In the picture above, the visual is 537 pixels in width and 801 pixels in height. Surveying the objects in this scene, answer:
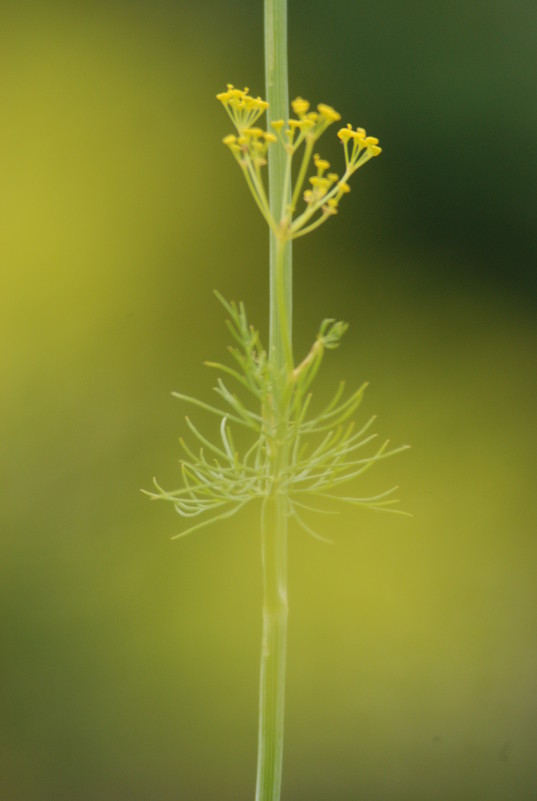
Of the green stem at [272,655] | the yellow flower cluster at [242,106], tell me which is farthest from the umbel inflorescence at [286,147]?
the green stem at [272,655]

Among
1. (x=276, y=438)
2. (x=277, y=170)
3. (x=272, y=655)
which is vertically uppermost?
(x=277, y=170)

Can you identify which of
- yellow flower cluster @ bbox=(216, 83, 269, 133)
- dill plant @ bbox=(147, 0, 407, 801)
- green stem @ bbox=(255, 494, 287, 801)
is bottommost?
green stem @ bbox=(255, 494, 287, 801)

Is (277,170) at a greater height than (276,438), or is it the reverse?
(277,170)

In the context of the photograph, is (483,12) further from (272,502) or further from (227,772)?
(227,772)

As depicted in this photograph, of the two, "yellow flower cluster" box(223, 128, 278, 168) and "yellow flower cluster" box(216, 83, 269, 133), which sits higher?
"yellow flower cluster" box(216, 83, 269, 133)

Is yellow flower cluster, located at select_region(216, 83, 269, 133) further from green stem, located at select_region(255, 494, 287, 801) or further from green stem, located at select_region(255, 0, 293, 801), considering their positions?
green stem, located at select_region(255, 494, 287, 801)

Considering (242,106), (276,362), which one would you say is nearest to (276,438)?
(276,362)

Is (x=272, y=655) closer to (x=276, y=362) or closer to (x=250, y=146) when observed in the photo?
(x=276, y=362)

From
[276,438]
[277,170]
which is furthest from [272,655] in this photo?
[277,170]

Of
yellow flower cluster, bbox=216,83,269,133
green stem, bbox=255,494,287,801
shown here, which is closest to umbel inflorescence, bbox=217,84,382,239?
yellow flower cluster, bbox=216,83,269,133
